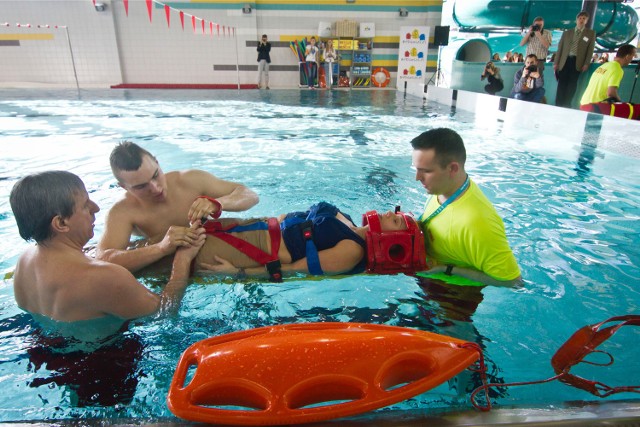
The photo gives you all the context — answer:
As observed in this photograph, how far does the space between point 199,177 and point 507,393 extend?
2.50 meters

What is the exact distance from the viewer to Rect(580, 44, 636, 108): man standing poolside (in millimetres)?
7051

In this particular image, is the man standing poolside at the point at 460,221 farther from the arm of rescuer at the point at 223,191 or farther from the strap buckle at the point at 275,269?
the arm of rescuer at the point at 223,191

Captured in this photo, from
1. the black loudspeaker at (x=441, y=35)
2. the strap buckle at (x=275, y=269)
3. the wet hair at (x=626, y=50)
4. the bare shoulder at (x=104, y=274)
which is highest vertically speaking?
the black loudspeaker at (x=441, y=35)

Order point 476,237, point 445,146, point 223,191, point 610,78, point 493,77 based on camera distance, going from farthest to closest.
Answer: point 493,77
point 610,78
point 223,191
point 445,146
point 476,237

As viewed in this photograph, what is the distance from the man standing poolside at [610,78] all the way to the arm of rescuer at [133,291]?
25.6 feet

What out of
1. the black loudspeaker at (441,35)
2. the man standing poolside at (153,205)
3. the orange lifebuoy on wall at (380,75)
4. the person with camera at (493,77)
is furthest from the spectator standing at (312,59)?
the man standing poolside at (153,205)

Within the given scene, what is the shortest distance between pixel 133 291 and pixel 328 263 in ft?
3.77

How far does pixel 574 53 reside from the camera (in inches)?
337

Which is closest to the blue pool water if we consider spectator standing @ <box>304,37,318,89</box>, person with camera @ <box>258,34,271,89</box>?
person with camera @ <box>258,34,271,89</box>

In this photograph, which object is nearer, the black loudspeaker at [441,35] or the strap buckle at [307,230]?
the strap buckle at [307,230]

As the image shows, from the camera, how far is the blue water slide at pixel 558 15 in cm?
1294

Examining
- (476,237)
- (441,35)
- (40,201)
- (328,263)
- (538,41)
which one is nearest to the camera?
(40,201)

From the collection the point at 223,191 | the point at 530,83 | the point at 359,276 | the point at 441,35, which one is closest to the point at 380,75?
the point at 441,35

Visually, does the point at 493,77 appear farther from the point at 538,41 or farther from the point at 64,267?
the point at 64,267
